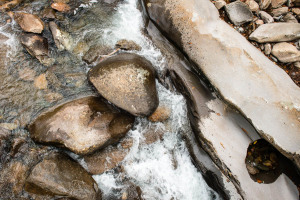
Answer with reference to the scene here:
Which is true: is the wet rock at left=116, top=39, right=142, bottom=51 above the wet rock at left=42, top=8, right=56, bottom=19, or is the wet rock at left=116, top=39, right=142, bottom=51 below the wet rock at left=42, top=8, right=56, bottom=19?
below

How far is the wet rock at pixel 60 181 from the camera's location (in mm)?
3261

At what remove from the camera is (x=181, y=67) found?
160 inches

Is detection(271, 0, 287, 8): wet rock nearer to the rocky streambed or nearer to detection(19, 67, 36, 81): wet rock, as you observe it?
the rocky streambed

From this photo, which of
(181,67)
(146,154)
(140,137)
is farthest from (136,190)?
(181,67)

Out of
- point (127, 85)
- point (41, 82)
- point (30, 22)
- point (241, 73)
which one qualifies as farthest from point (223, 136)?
point (30, 22)

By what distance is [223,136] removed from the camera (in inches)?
137

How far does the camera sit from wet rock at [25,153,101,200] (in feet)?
10.7

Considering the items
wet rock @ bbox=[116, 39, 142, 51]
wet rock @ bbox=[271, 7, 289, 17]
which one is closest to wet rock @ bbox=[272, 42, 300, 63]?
wet rock @ bbox=[271, 7, 289, 17]

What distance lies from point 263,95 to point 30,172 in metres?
4.15

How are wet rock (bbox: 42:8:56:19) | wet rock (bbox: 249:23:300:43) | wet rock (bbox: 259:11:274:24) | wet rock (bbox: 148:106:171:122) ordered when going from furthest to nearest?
wet rock (bbox: 42:8:56:19) < wet rock (bbox: 259:11:274:24) < wet rock (bbox: 148:106:171:122) < wet rock (bbox: 249:23:300:43)

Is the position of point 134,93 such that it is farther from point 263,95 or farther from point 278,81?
point 278,81

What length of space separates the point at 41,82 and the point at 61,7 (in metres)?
1.96

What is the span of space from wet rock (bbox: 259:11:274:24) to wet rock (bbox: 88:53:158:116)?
260 cm

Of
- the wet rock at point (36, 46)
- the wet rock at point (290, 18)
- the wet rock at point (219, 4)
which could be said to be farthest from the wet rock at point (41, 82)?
the wet rock at point (290, 18)
